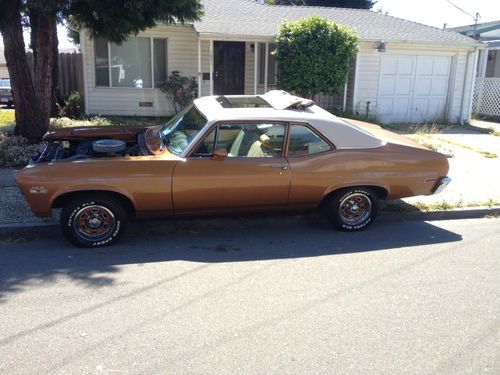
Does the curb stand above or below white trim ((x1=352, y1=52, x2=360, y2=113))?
below

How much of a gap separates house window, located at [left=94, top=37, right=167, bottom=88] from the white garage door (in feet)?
23.0

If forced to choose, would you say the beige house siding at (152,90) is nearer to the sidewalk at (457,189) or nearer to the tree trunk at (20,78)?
the tree trunk at (20,78)

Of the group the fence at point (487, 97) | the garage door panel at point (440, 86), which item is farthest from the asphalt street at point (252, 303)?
the fence at point (487, 97)

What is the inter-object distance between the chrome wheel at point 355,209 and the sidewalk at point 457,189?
1040 mm

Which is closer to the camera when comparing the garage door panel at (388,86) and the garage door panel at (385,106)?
the garage door panel at (388,86)

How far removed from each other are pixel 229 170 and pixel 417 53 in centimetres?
1258

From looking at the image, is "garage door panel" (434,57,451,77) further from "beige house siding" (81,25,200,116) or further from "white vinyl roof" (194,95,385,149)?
"white vinyl roof" (194,95,385,149)

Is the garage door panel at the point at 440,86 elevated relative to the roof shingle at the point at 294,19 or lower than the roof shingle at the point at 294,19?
lower

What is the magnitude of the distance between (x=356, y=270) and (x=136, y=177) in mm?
2423

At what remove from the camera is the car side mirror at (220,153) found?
17.4 ft

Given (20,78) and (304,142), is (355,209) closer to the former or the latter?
(304,142)

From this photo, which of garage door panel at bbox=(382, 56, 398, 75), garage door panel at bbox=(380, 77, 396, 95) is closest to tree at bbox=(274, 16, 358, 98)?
garage door panel at bbox=(382, 56, 398, 75)

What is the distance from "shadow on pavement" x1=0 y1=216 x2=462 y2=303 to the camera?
476 cm

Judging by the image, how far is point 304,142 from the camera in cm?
575
